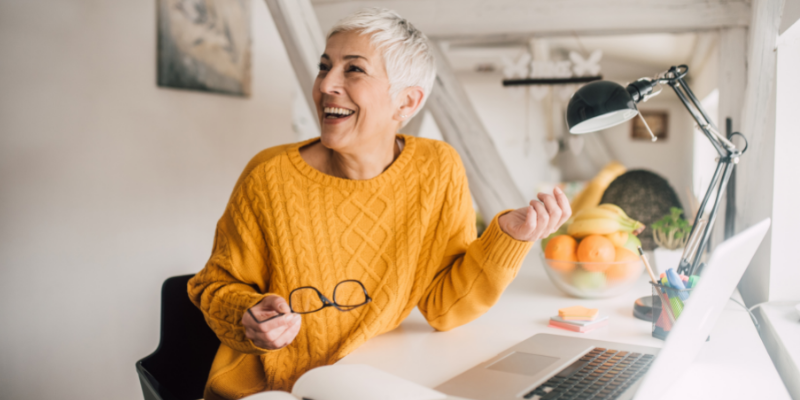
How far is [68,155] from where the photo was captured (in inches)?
69.2

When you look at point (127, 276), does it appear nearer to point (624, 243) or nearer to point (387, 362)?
point (387, 362)

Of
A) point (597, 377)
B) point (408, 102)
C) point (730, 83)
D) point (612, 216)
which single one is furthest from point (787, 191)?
point (408, 102)

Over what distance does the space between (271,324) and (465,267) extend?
1.49 feet

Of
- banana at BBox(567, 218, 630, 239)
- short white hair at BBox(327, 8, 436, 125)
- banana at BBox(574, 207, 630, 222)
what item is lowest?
banana at BBox(567, 218, 630, 239)

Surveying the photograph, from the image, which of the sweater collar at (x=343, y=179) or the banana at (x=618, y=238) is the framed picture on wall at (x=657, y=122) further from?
the sweater collar at (x=343, y=179)

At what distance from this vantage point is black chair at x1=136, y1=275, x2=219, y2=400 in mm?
1303

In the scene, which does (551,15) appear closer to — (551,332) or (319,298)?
(551,332)

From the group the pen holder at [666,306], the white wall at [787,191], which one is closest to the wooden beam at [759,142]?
the white wall at [787,191]

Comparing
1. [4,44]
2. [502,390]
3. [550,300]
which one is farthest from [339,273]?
[4,44]

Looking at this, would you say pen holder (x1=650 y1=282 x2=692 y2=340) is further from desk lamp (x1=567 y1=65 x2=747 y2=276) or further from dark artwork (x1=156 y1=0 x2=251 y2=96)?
dark artwork (x1=156 y1=0 x2=251 y2=96)

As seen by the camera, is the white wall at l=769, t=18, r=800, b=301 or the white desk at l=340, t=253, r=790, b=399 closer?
the white desk at l=340, t=253, r=790, b=399

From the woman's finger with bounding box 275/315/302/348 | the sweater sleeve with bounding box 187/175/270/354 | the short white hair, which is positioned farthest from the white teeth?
the woman's finger with bounding box 275/315/302/348

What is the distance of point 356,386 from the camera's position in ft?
2.47

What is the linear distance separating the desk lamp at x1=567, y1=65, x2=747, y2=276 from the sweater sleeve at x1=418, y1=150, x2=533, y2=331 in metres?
0.32
